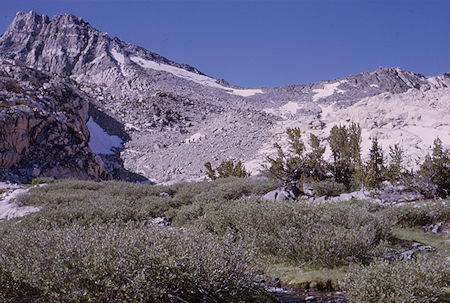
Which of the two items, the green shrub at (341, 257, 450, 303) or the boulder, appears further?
the boulder

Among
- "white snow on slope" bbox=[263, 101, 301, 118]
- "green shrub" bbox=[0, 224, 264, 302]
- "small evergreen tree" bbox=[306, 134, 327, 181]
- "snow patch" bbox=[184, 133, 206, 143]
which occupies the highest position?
"white snow on slope" bbox=[263, 101, 301, 118]

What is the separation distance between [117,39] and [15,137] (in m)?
65.9

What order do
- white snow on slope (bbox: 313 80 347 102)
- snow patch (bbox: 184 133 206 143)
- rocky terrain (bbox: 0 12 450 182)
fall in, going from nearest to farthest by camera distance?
1. rocky terrain (bbox: 0 12 450 182)
2. snow patch (bbox: 184 133 206 143)
3. white snow on slope (bbox: 313 80 347 102)

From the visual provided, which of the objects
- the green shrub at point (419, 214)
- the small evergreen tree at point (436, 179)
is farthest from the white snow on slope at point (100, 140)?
the green shrub at point (419, 214)

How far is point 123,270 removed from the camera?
3.48 meters

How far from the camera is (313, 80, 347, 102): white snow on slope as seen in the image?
192 feet

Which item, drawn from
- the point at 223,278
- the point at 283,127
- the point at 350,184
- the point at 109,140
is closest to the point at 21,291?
the point at 223,278

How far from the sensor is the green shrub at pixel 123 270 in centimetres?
339

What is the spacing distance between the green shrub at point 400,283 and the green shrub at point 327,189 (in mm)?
7926

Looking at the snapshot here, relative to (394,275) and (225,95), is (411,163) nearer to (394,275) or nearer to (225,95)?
(394,275)

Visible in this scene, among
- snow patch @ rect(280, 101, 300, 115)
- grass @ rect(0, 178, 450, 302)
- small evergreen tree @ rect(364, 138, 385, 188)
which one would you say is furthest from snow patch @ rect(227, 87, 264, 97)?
grass @ rect(0, 178, 450, 302)

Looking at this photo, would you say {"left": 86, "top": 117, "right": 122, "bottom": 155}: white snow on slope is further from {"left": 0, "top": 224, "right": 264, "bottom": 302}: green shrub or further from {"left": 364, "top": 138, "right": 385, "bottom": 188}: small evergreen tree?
{"left": 0, "top": 224, "right": 264, "bottom": 302}: green shrub

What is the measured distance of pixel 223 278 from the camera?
13.0 ft

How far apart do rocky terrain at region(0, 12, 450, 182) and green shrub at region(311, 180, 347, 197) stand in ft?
20.2
